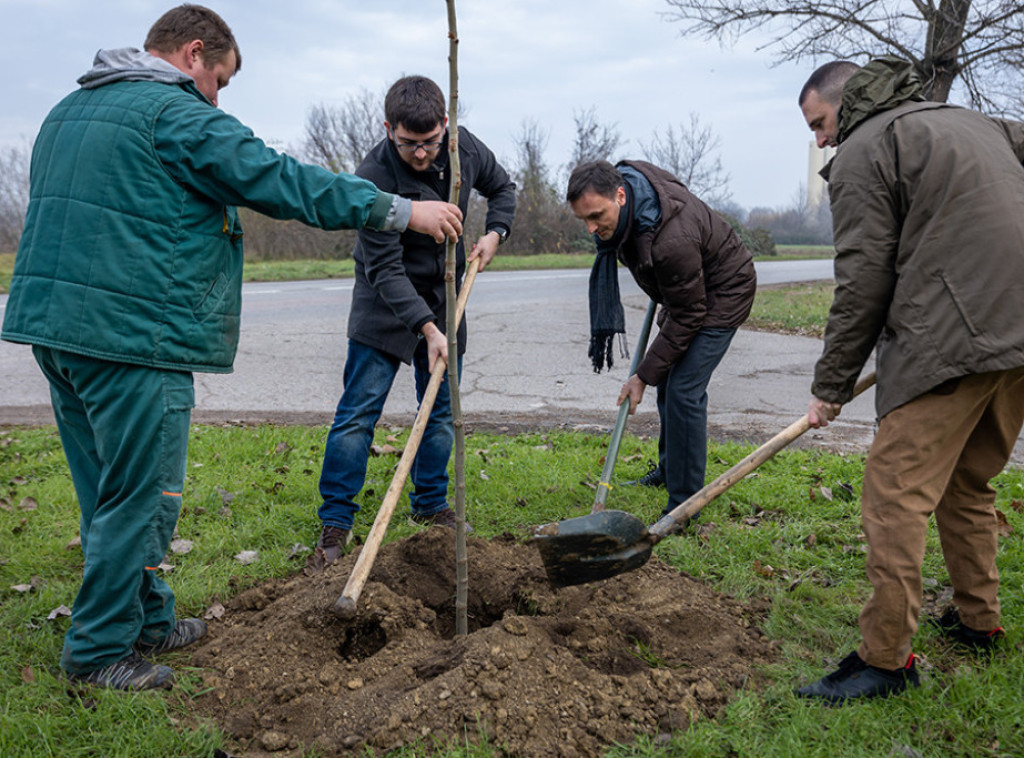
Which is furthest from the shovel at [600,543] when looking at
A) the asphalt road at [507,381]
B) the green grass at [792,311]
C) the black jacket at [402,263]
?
the green grass at [792,311]

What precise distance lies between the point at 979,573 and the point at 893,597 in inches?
22.7

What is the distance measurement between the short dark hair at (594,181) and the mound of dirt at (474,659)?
1737 millimetres

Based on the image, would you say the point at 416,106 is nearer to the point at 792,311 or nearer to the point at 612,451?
the point at 612,451

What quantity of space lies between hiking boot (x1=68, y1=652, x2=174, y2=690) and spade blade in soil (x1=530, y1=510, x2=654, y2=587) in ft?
4.56

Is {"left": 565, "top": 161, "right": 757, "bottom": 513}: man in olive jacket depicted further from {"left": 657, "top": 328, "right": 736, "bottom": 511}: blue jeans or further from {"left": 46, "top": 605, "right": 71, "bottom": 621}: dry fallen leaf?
{"left": 46, "top": 605, "right": 71, "bottom": 621}: dry fallen leaf

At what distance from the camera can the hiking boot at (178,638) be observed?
298 centimetres

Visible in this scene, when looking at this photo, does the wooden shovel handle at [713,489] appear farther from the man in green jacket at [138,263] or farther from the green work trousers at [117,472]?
the green work trousers at [117,472]

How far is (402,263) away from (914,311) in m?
2.27

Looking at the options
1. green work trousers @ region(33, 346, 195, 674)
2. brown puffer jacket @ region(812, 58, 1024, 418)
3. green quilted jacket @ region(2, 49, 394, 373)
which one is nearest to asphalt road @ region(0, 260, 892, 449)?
brown puffer jacket @ region(812, 58, 1024, 418)

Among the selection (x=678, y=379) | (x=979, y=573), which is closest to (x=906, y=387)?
(x=979, y=573)

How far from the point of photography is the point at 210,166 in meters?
2.50

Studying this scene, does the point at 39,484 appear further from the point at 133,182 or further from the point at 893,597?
the point at 893,597

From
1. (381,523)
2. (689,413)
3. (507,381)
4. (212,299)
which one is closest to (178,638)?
(381,523)

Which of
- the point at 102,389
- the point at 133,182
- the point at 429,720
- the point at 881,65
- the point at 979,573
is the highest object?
the point at 881,65
